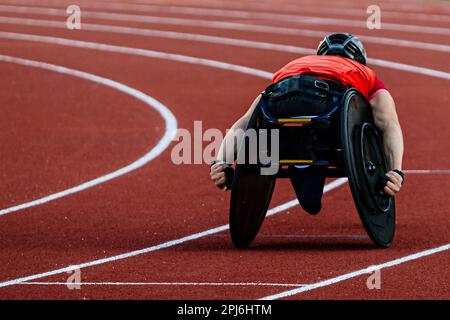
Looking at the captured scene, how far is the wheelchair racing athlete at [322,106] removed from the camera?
9086 millimetres

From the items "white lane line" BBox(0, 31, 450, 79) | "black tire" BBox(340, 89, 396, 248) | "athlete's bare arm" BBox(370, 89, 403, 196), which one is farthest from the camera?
"white lane line" BBox(0, 31, 450, 79)

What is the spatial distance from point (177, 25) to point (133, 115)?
11636 millimetres

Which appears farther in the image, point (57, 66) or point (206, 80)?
point (57, 66)

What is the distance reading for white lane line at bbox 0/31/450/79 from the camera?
65.6 feet

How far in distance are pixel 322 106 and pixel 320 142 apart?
24cm

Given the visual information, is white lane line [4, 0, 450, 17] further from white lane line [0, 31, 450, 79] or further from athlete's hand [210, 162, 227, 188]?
athlete's hand [210, 162, 227, 188]

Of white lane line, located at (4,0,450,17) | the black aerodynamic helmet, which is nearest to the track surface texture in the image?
the black aerodynamic helmet

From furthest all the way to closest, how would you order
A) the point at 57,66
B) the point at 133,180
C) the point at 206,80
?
1. the point at 57,66
2. the point at 206,80
3. the point at 133,180

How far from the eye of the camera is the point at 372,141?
30.9 ft

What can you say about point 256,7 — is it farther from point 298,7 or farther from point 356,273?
point 356,273

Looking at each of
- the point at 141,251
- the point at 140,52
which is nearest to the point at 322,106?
the point at 141,251

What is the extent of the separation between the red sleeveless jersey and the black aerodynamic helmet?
6.8 inches

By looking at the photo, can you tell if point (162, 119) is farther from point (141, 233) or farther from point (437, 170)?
point (141, 233)
